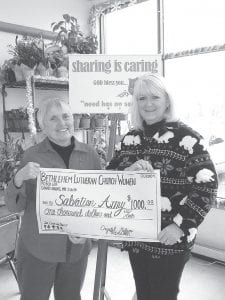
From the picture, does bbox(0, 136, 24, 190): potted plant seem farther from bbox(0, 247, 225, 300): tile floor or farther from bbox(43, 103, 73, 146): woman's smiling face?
bbox(43, 103, 73, 146): woman's smiling face

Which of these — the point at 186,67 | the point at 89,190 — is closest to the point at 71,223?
the point at 89,190

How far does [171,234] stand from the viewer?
4.33 feet

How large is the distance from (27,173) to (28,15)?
9.62 feet

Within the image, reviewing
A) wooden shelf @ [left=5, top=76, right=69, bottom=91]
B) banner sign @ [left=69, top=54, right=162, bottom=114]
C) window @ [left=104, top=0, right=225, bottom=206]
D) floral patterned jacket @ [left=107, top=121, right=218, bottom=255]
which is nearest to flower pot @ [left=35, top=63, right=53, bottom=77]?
wooden shelf @ [left=5, top=76, right=69, bottom=91]

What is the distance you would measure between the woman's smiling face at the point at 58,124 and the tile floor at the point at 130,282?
5.41ft

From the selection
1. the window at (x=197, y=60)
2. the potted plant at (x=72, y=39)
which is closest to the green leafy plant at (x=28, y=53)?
the potted plant at (x=72, y=39)

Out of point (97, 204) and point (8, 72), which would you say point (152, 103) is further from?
point (8, 72)

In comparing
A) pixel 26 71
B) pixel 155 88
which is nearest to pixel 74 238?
pixel 155 88

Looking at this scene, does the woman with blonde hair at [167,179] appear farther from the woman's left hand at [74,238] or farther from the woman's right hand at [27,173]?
the woman's right hand at [27,173]

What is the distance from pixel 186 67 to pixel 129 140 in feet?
7.96

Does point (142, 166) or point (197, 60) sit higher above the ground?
point (197, 60)

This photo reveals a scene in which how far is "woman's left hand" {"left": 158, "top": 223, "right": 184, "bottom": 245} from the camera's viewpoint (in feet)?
4.33

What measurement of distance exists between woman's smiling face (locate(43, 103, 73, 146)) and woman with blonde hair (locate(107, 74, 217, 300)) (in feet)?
0.94

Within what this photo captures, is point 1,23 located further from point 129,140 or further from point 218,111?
point 129,140
